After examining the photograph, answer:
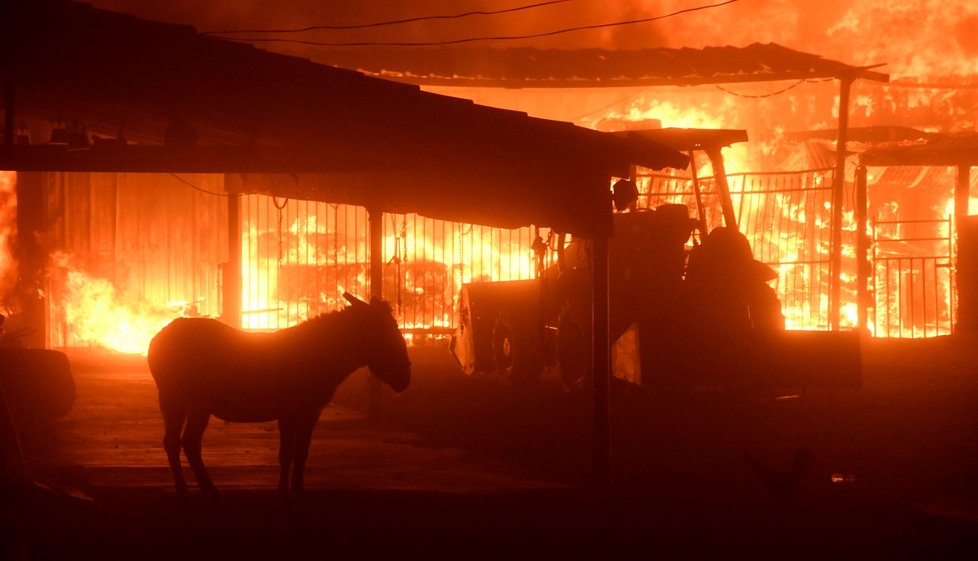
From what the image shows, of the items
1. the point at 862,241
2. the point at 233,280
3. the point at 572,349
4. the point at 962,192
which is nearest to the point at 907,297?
the point at 962,192

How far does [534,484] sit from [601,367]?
1111mm

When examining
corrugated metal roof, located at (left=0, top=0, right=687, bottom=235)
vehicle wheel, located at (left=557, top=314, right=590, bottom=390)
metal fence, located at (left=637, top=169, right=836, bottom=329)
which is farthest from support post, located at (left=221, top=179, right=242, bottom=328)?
metal fence, located at (left=637, top=169, right=836, bottom=329)

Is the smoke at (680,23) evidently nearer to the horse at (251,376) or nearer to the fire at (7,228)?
the fire at (7,228)

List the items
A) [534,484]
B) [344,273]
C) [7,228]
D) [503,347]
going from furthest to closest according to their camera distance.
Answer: [344,273], [7,228], [503,347], [534,484]

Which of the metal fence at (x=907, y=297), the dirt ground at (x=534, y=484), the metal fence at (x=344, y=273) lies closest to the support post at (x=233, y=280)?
the metal fence at (x=344, y=273)

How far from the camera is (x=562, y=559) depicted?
22.9 feet

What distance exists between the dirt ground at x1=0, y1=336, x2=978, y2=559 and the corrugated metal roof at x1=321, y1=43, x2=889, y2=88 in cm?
968

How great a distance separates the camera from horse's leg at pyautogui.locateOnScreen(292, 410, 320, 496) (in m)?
7.95

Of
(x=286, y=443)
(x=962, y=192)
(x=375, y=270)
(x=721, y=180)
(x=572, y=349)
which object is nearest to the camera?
(x=286, y=443)

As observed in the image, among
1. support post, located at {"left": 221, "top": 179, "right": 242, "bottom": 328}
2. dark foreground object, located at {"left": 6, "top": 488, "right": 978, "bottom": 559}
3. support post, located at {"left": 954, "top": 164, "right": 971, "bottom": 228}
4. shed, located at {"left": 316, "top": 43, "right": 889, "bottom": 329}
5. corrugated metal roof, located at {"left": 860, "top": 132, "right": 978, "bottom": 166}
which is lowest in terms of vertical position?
dark foreground object, located at {"left": 6, "top": 488, "right": 978, "bottom": 559}

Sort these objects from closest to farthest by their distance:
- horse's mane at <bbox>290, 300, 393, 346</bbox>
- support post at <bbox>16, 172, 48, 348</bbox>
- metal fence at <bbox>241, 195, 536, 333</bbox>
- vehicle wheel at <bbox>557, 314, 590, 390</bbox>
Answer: horse's mane at <bbox>290, 300, 393, 346</bbox> < vehicle wheel at <bbox>557, 314, 590, 390</bbox> < support post at <bbox>16, 172, 48, 348</bbox> < metal fence at <bbox>241, 195, 536, 333</bbox>

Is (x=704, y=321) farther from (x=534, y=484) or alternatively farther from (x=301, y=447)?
(x=301, y=447)

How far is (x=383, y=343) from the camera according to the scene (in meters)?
8.20

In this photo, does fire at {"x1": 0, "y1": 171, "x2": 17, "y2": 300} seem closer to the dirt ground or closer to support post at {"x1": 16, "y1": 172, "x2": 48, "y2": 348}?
support post at {"x1": 16, "y1": 172, "x2": 48, "y2": 348}
